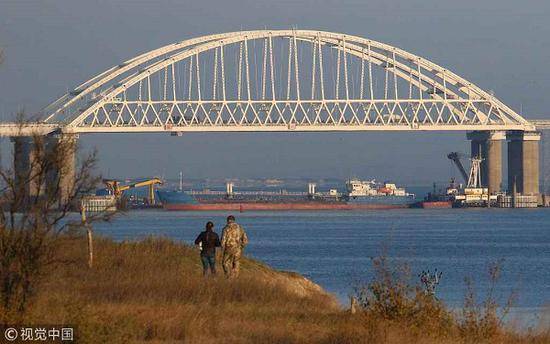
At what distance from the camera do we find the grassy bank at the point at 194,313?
17.6 metres

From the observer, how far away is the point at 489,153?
146m

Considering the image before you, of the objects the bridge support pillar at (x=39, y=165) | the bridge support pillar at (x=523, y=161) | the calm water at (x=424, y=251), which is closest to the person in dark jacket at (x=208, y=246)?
the calm water at (x=424, y=251)

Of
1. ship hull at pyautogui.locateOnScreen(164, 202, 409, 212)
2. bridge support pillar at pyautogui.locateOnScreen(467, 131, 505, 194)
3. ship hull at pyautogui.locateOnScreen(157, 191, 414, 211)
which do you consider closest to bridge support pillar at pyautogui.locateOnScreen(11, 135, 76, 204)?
bridge support pillar at pyautogui.locateOnScreen(467, 131, 505, 194)

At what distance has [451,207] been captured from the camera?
6255 inches

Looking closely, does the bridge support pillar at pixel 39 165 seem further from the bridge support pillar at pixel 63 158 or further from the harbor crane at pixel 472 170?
the harbor crane at pixel 472 170

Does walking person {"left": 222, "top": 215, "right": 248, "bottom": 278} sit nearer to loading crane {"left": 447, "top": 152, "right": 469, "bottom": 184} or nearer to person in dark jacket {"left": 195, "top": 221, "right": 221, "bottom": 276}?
person in dark jacket {"left": 195, "top": 221, "right": 221, "bottom": 276}

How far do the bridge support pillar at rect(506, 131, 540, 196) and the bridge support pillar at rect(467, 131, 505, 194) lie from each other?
4.55ft

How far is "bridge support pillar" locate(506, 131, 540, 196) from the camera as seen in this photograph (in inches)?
5615

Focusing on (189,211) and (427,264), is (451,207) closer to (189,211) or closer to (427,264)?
(189,211)

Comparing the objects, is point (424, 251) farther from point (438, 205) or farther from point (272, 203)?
point (438, 205)

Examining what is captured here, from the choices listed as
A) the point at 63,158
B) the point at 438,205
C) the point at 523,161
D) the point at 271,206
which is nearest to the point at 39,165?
the point at 63,158

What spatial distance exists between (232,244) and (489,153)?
4841 inches

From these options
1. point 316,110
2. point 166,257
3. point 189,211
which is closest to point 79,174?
point 166,257

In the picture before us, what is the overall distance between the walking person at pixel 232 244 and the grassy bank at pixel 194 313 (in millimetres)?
393
